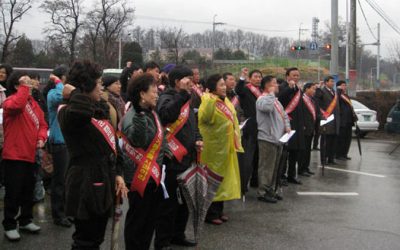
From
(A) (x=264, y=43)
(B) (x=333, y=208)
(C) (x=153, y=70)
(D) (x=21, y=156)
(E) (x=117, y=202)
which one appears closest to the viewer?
(E) (x=117, y=202)

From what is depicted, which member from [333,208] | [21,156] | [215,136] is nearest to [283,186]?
[333,208]

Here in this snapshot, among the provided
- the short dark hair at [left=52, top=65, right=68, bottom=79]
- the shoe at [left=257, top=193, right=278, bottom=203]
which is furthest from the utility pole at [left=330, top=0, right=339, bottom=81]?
the short dark hair at [left=52, top=65, right=68, bottom=79]

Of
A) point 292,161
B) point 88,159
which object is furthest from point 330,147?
point 88,159

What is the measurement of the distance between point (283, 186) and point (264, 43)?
73154 mm

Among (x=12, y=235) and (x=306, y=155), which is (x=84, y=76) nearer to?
(x=12, y=235)

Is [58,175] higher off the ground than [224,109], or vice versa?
[224,109]

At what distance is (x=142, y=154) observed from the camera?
13.5ft

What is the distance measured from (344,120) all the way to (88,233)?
29.4ft

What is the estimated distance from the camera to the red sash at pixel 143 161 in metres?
4.11

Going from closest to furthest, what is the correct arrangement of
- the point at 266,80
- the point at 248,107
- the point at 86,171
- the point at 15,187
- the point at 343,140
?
the point at 86,171 → the point at 15,187 → the point at 266,80 → the point at 248,107 → the point at 343,140

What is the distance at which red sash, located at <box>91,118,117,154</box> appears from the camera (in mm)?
3564

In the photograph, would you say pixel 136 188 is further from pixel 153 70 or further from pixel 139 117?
pixel 153 70

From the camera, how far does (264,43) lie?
79.6 metres

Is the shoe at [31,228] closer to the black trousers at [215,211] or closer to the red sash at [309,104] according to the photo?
the black trousers at [215,211]
